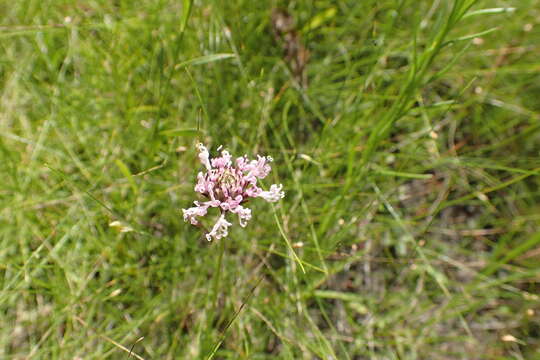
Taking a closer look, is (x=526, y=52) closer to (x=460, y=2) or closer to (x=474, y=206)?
(x=474, y=206)

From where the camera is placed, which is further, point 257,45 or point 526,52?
point 526,52

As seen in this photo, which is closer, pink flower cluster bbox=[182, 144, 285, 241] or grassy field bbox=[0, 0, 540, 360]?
pink flower cluster bbox=[182, 144, 285, 241]

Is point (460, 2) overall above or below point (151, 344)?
above

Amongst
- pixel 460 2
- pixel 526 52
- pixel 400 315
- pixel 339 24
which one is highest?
pixel 460 2

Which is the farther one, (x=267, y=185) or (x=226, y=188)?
(x=267, y=185)

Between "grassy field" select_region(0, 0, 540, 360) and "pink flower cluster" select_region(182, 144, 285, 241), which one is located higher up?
"pink flower cluster" select_region(182, 144, 285, 241)

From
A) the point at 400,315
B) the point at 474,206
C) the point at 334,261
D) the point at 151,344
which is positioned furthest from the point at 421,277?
the point at 151,344

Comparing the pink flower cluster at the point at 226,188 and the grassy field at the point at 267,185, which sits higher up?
the pink flower cluster at the point at 226,188

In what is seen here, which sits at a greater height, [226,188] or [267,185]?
[226,188]
